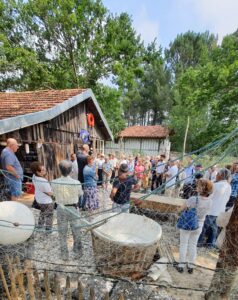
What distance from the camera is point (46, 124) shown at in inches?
311

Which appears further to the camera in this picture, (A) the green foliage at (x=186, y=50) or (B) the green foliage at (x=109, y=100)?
(A) the green foliage at (x=186, y=50)

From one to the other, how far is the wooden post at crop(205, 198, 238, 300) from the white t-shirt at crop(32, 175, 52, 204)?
276 centimetres

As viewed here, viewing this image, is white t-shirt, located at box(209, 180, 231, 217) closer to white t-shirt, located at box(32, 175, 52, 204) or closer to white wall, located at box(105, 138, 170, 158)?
white t-shirt, located at box(32, 175, 52, 204)

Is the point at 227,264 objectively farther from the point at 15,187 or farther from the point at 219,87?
the point at 219,87

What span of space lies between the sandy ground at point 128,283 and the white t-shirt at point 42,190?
64 centimetres

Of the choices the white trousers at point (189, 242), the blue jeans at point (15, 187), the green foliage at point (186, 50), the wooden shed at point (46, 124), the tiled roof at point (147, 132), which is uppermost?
the green foliage at point (186, 50)

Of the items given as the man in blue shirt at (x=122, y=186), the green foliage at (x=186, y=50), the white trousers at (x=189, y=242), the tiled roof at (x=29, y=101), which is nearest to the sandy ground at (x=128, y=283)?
the white trousers at (x=189, y=242)

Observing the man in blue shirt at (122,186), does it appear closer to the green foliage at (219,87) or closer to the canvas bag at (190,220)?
the canvas bag at (190,220)

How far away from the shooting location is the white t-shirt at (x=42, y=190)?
371 centimetres

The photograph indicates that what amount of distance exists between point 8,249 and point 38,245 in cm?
90

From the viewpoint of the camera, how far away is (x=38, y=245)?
4129 millimetres

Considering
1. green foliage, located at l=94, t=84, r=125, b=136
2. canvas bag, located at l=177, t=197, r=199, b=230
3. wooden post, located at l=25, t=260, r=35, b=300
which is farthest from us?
green foliage, located at l=94, t=84, r=125, b=136

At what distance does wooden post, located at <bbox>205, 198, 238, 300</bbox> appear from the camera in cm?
255

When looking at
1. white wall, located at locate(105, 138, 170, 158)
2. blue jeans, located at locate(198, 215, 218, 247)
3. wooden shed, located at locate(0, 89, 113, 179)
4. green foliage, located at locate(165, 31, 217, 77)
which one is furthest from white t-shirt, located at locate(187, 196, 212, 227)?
green foliage, located at locate(165, 31, 217, 77)
